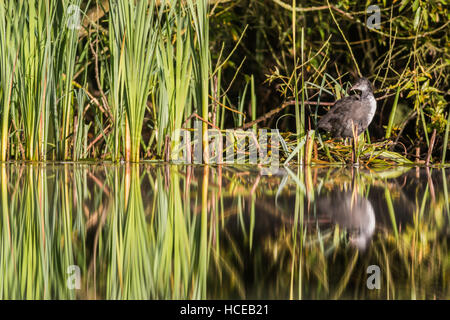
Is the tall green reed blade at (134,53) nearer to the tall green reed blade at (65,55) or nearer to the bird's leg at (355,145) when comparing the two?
the tall green reed blade at (65,55)

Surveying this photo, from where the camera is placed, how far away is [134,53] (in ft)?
6.78

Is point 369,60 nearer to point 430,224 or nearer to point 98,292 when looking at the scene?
point 430,224

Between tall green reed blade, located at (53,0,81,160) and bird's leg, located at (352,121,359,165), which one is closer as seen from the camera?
tall green reed blade, located at (53,0,81,160)

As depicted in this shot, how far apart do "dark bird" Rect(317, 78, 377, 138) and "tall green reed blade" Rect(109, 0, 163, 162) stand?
777 millimetres

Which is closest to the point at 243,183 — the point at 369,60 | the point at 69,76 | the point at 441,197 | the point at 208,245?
the point at 441,197

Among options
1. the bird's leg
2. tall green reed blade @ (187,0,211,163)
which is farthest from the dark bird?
tall green reed blade @ (187,0,211,163)

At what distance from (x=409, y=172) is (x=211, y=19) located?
175 cm

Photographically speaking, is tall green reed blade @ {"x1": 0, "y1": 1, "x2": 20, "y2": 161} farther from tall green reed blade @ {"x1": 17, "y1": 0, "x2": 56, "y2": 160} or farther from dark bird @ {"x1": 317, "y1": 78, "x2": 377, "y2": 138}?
dark bird @ {"x1": 317, "y1": 78, "x2": 377, "y2": 138}

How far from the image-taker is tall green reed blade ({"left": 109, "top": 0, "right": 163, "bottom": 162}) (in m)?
2.04

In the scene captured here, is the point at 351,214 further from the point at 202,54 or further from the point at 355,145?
the point at 355,145

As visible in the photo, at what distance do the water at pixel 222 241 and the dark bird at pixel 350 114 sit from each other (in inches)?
38.4

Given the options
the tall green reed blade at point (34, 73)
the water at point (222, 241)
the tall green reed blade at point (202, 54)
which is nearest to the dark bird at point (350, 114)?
the tall green reed blade at point (202, 54)

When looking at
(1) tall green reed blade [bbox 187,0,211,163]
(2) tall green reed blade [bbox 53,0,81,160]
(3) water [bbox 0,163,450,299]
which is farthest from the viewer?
(2) tall green reed blade [bbox 53,0,81,160]

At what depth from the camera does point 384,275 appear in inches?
23.5
